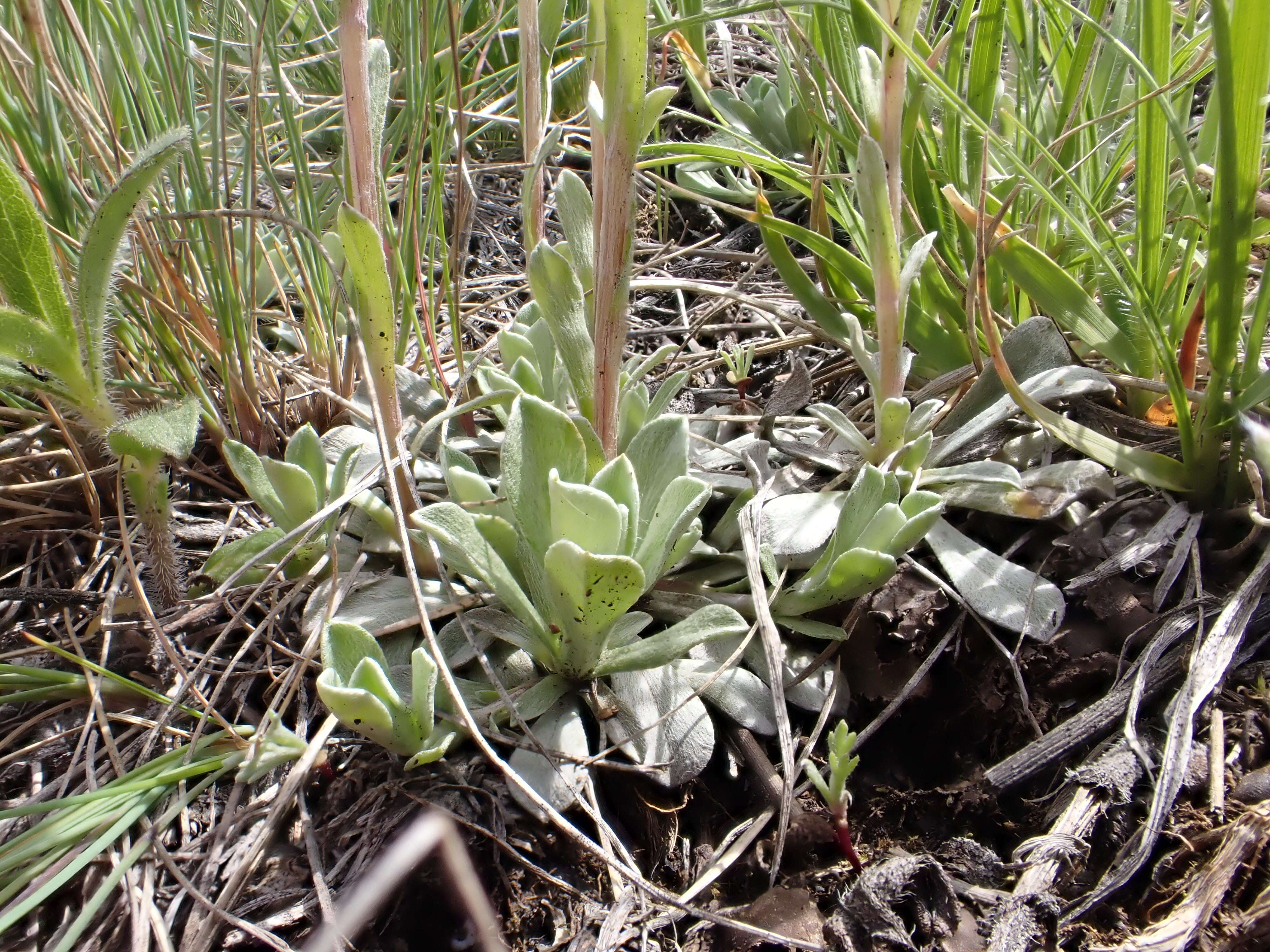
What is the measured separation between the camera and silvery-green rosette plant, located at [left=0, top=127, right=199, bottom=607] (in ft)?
2.64

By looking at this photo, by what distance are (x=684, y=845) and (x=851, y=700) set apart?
277mm

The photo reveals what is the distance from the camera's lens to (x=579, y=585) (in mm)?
851

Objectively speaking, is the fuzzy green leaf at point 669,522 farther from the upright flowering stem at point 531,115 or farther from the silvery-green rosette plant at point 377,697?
the upright flowering stem at point 531,115

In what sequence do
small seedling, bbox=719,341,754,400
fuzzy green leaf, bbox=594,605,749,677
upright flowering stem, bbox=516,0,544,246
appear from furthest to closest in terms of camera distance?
small seedling, bbox=719,341,754,400 → upright flowering stem, bbox=516,0,544,246 → fuzzy green leaf, bbox=594,605,749,677

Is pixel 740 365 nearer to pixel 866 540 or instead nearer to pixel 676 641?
pixel 866 540

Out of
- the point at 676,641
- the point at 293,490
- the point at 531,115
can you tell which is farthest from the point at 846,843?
the point at 531,115

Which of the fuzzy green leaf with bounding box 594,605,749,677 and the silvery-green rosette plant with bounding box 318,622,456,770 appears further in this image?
the fuzzy green leaf with bounding box 594,605,749,677

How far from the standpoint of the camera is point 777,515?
1.15 meters

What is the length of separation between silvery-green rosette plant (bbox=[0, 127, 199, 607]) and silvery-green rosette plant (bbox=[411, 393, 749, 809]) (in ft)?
0.95

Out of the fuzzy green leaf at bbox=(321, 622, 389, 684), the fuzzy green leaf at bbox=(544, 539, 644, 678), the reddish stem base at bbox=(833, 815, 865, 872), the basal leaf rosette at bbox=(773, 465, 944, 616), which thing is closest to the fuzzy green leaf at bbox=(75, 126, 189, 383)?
Answer: the fuzzy green leaf at bbox=(321, 622, 389, 684)

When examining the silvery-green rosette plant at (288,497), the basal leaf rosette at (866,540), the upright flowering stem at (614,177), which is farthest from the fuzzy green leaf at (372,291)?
the basal leaf rosette at (866,540)

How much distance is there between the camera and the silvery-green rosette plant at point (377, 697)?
0.80 metres

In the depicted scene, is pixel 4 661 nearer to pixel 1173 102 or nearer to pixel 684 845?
pixel 684 845

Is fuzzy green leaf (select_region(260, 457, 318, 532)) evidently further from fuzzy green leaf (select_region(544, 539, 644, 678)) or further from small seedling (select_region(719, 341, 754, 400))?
small seedling (select_region(719, 341, 754, 400))
